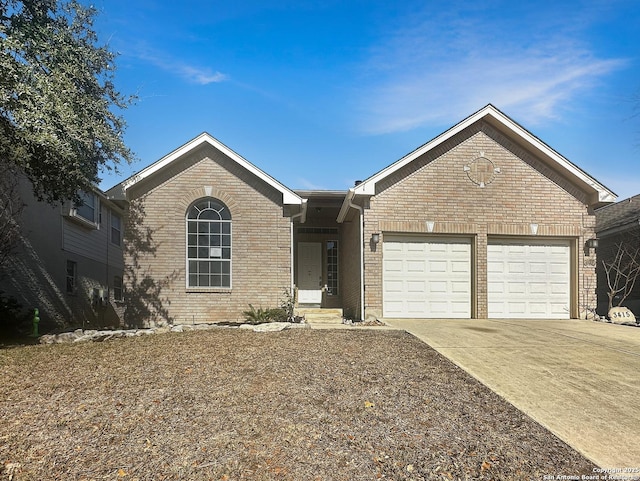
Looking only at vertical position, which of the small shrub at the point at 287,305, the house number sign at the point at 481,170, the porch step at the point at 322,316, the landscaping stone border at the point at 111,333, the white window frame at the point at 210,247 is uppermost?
the house number sign at the point at 481,170

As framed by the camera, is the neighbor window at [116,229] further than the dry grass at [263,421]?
Yes

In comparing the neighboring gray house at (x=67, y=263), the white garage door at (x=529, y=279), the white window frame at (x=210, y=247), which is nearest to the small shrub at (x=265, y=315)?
the white window frame at (x=210, y=247)

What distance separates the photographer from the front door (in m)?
16.8

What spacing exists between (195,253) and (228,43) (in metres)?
5.61

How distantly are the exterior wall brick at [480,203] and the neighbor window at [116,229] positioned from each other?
39.6ft

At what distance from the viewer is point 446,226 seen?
13078 mm

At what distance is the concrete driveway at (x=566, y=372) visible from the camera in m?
4.68

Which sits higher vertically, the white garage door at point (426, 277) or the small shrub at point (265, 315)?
the white garage door at point (426, 277)

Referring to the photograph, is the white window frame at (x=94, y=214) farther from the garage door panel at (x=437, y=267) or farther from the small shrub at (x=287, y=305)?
the garage door panel at (x=437, y=267)

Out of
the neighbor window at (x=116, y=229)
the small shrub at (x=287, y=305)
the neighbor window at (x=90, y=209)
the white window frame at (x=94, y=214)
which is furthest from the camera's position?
the neighbor window at (x=116, y=229)

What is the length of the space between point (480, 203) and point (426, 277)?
2619mm

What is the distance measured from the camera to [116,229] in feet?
65.6

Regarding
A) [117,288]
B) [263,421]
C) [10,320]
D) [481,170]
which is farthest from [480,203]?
[117,288]

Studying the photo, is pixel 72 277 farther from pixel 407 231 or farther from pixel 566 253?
pixel 566 253
